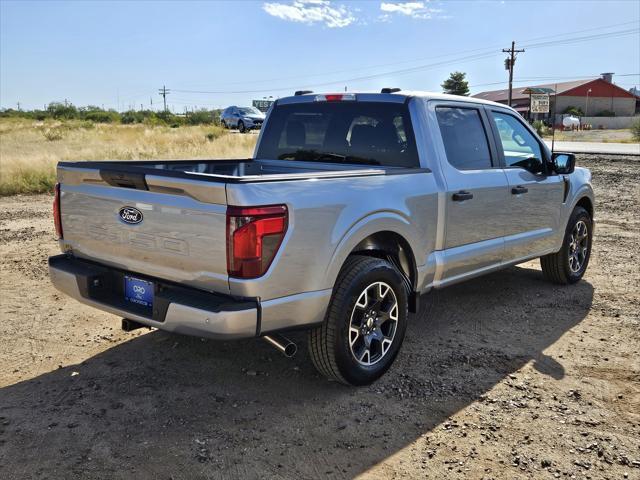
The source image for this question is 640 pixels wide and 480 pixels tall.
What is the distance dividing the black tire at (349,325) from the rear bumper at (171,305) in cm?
58

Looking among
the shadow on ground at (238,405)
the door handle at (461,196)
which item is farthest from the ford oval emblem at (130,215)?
the door handle at (461,196)

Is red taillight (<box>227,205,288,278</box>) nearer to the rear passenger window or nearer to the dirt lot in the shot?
the dirt lot

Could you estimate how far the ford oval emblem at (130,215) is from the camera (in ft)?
11.1

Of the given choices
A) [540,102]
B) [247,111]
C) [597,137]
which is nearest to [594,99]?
[597,137]

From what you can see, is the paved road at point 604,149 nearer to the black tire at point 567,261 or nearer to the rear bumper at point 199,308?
the black tire at point 567,261

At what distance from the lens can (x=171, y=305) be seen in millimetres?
3199

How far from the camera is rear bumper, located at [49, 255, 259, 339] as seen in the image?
3.04 metres

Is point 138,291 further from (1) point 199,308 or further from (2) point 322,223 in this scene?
(2) point 322,223

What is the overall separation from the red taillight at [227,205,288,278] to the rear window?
157 cm

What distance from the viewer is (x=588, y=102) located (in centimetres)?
7388

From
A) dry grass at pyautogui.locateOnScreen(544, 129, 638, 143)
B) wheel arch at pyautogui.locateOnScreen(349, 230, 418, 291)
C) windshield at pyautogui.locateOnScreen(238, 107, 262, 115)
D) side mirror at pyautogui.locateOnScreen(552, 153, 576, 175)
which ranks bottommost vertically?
wheel arch at pyautogui.locateOnScreen(349, 230, 418, 291)

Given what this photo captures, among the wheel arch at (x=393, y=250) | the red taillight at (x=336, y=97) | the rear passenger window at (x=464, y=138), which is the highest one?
the red taillight at (x=336, y=97)

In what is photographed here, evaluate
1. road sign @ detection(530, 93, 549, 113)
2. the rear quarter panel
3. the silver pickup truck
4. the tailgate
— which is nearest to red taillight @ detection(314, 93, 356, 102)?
the silver pickup truck

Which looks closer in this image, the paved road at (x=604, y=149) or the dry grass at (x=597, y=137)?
the paved road at (x=604, y=149)
